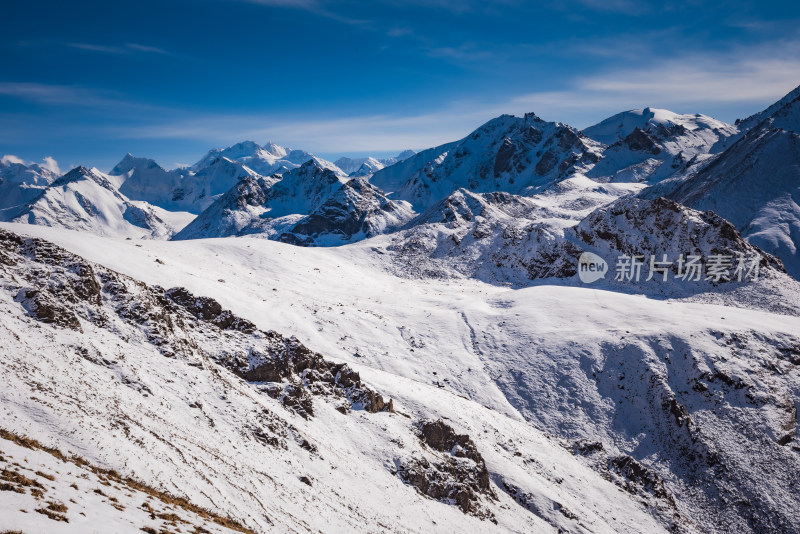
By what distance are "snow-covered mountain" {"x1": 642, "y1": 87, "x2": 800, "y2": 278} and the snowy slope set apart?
9822 centimetres

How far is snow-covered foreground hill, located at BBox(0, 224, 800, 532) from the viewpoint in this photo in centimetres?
2277

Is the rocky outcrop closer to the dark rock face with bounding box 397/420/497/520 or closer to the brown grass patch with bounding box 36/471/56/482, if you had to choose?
the dark rock face with bounding box 397/420/497/520

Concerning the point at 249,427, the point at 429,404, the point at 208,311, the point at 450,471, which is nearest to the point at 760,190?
the point at 429,404

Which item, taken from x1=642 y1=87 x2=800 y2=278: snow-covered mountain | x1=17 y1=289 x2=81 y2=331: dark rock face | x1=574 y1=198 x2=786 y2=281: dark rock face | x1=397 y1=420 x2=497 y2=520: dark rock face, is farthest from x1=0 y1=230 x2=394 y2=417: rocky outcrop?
x1=642 y1=87 x2=800 y2=278: snow-covered mountain

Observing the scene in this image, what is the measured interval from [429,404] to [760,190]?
13283 centimetres

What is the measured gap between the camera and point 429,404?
43.1 metres

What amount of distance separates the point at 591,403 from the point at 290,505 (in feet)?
129

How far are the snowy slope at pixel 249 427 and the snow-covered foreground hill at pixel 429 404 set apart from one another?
15cm

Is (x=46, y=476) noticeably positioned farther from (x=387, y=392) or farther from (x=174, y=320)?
(x=387, y=392)

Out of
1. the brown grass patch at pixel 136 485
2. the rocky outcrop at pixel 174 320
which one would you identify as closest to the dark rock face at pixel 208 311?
the rocky outcrop at pixel 174 320

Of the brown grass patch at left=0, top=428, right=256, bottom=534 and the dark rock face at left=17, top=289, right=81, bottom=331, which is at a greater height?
the dark rock face at left=17, top=289, right=81, bottom=331

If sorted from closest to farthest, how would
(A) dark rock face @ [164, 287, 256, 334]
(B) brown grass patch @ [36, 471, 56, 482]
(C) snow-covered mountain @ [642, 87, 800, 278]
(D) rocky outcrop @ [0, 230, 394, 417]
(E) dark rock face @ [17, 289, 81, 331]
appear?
(B) brown grass patch @ [36, 471, 56, 482] < (E) dark rock face @ [17, 289, 81, 331] < (D) rocky outcrop @ [0, 230, 394, 417] < (A) dark rock face @ [164, 287, 256, 334] < (C) snow-covered mountain @ [642, 87, 800, 278]

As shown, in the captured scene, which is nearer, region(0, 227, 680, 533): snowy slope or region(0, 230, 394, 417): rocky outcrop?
region(0, 227, 680, 533): snowy slope

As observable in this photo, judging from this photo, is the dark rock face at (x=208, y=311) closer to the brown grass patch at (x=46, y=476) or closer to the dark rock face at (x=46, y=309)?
the dark rock face at (x=46, y=309)
